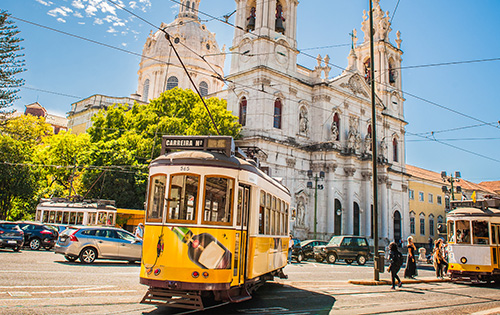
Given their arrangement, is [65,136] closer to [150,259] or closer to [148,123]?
[148,123]

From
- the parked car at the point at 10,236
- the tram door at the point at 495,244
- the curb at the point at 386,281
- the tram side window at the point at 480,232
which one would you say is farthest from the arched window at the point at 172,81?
the tram door at the point at 495,244

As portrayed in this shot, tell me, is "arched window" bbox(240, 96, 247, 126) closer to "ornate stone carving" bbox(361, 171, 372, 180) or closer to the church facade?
the church facade

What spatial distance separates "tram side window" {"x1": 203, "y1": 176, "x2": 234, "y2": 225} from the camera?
7012 mm

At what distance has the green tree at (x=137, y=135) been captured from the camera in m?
28.5

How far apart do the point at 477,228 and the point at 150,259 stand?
41.9 feet

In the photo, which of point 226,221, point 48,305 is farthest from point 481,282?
point 48,305

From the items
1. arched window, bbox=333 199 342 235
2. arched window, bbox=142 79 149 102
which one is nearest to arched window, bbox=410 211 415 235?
arched window, bbox=333 199 342 235

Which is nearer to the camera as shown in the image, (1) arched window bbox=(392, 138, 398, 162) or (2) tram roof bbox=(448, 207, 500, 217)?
(2) tram roof bbox=(448, 207, 500, 217)

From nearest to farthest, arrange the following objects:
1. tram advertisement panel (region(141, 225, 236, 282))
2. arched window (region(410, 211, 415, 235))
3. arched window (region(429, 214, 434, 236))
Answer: tram advertisement panel (region(141, 225, 236, 282))
arched window (region(410, 211, 415, 235))
arched window (region(429, 214, 434, 236))

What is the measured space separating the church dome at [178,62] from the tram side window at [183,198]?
157 ft

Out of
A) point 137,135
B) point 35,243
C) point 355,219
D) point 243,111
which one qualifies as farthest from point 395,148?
point 35,243

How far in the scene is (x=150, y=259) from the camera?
6898mm

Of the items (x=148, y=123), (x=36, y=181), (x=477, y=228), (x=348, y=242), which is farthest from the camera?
(x=36, y=181)

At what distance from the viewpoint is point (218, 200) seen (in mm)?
7133
